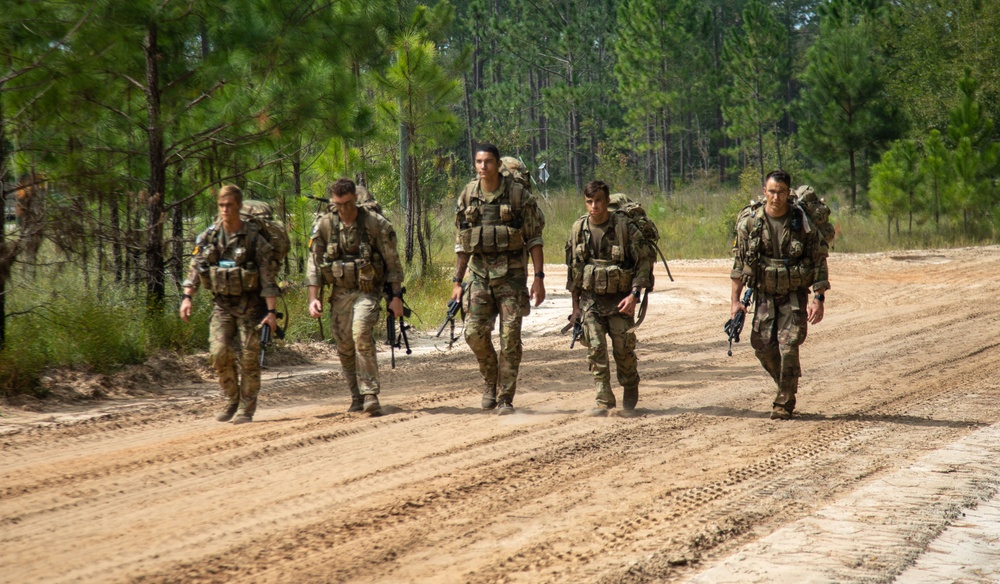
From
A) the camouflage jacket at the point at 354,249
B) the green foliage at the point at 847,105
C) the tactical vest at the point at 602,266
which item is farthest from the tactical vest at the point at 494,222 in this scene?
the green foliage at the point at 847,105

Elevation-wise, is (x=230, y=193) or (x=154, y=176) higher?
(x=154, y=176)

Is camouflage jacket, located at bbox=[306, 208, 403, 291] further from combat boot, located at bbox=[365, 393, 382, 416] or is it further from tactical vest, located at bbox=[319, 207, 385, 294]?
combat boot, located at bbox=[365, 393, 382, 416]

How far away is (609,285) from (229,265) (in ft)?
10.3

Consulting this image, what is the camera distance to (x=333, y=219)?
848 cm

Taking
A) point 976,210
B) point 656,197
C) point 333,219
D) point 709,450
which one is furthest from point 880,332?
point 656,197

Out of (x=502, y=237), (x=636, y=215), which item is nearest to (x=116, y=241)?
(x=502, y=237)

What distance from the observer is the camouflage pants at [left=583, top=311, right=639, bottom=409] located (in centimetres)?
835

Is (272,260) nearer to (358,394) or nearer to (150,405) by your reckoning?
(358,394)

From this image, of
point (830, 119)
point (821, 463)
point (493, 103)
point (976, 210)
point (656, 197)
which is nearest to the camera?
point (821, 463)

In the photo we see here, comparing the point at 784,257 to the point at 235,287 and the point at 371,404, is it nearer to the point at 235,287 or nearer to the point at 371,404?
the point at 371,404

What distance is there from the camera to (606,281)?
325 inches

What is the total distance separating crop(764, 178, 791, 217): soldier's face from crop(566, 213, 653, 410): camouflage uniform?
107 centimetres

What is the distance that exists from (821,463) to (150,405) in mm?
5840

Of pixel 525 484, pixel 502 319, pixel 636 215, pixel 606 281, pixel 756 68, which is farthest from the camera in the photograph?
pixel 756 68
